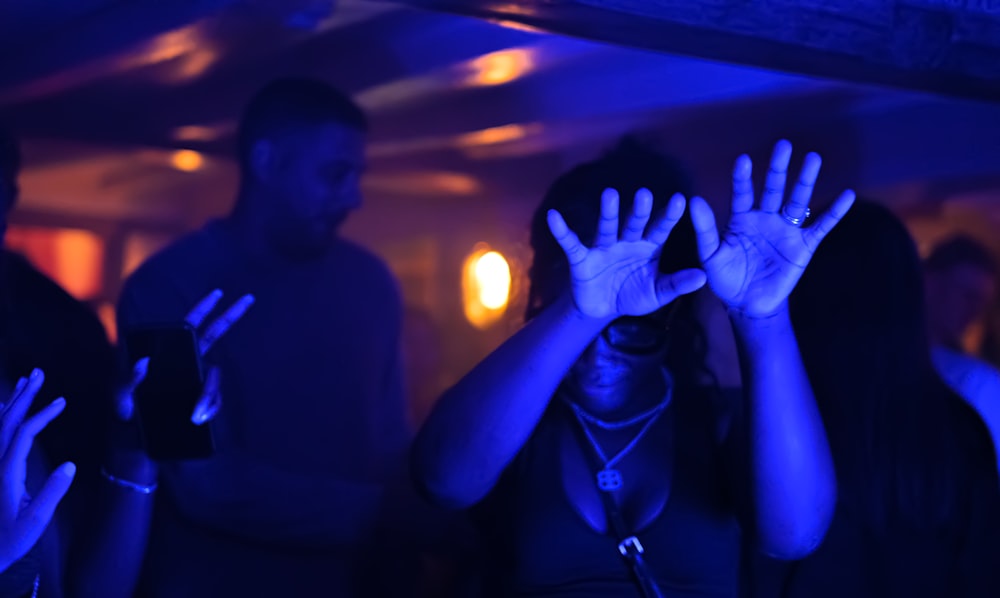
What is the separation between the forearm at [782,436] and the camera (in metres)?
1.31

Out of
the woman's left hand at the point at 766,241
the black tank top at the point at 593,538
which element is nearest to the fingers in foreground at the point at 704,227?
the woman's left hand at the point at 766,241

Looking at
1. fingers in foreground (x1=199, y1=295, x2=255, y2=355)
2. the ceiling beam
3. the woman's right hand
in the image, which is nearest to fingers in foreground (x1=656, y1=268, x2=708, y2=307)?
the woman's right hand

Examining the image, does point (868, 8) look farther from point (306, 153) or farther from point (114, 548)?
point (114, 548)

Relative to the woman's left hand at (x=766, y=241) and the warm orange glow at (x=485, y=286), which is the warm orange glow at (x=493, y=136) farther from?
the woman's left hand at (x=766, y=241)

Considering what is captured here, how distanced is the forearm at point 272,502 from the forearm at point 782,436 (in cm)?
57

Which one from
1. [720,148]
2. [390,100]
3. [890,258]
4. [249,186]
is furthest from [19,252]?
[890,258]

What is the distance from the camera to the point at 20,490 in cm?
123

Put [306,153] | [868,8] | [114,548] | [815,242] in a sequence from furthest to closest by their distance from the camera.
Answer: [868,8]
[306,153]
[114,548]
[815,242]

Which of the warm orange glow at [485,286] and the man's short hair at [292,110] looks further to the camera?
the warm orange glow at [485,286]

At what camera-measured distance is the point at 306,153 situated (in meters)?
1.49

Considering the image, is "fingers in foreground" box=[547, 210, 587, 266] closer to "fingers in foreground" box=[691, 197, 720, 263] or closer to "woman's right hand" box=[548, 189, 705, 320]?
"woman's right hand" box=[548, 189, 705, 320]

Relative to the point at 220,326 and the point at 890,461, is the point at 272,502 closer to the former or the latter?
the point at 220,326

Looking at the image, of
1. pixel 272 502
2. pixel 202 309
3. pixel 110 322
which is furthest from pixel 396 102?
pixel 272 502

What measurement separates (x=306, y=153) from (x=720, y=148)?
2.33 ft
